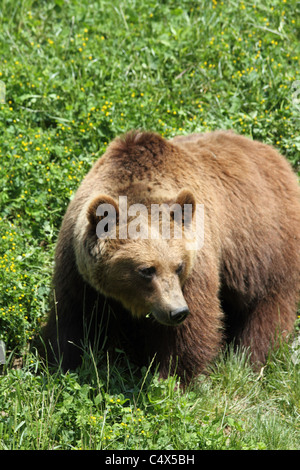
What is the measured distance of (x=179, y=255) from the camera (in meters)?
5.45

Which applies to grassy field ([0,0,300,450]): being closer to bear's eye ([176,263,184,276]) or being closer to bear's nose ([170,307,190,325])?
bear's nose ([170,307,190,325])

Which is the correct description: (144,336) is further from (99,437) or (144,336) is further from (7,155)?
(7,155)

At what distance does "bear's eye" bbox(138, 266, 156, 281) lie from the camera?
5.38 m

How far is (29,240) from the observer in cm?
730

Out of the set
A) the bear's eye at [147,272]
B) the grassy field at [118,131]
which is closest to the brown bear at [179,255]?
the bear's eye at [147,272]

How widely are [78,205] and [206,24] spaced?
175 inches

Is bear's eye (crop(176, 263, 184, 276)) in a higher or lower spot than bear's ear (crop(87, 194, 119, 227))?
lower

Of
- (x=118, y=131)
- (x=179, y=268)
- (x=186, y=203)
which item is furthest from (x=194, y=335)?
(x=118, y=131)

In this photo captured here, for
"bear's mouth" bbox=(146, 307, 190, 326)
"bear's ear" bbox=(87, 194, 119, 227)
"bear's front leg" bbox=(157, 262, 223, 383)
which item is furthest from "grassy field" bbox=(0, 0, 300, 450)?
"bear's ear" bbox=(87, 194, 119, 227)

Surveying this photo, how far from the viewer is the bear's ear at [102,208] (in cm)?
537

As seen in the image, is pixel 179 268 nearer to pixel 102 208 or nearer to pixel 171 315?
pixel 171 315
